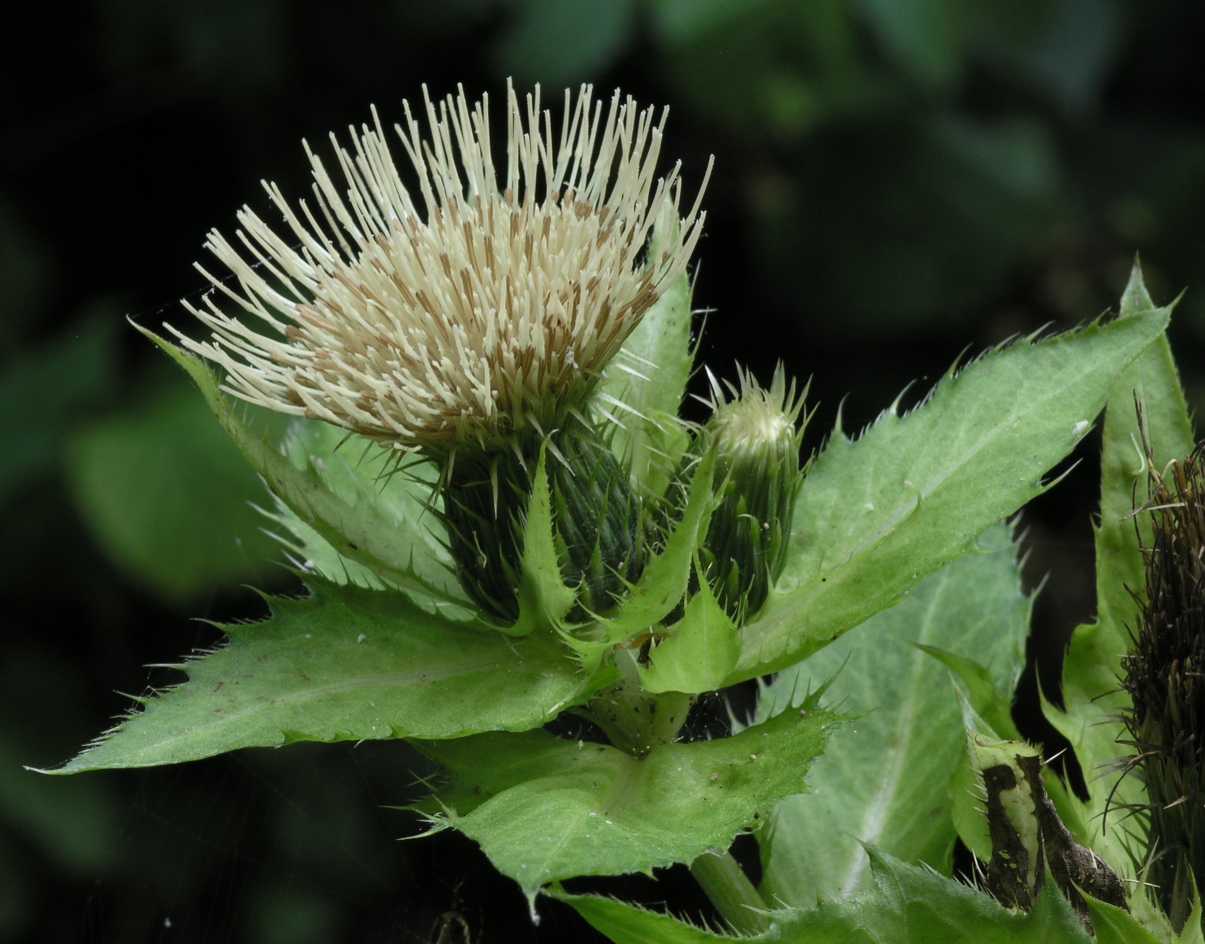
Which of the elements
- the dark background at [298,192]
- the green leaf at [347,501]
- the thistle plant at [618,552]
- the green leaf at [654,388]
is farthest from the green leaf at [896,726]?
the dark background at [298,192]

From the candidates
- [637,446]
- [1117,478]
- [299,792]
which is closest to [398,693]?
[637,446]

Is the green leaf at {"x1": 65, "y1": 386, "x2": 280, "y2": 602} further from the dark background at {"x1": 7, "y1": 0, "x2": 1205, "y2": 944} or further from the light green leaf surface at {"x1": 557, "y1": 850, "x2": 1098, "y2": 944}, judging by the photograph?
the light green leaf surface at {"x1": 557, "y1": 850, "x2": 1098, "y2": 944}

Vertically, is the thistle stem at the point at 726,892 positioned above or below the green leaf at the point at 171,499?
above

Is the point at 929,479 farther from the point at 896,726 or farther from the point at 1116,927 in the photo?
the point at 1116,927

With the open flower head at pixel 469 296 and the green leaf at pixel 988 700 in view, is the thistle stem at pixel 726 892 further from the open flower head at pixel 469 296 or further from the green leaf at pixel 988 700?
the open flower head at pixel 469 296

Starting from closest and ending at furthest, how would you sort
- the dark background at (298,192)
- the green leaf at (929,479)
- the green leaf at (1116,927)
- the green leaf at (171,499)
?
the green leaf at (1116,927) → the green leaf at (929,479) → the green leaf at (171,499) → the dark background at (298,192)

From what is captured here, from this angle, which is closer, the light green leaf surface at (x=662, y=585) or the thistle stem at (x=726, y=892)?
the light green leaf surface at (x=662, y=585)
